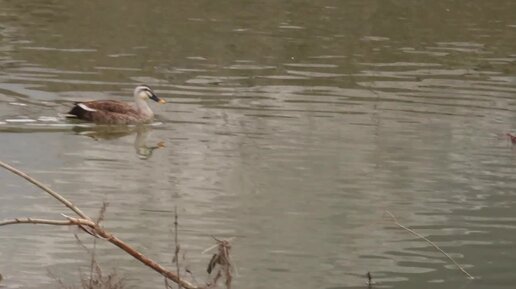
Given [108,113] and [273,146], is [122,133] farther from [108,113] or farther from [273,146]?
[273,146]

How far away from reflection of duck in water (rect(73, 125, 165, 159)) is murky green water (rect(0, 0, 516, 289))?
54 millimetres

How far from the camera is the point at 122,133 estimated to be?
1720 cm

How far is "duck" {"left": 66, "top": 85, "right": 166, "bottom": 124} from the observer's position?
17047 mm

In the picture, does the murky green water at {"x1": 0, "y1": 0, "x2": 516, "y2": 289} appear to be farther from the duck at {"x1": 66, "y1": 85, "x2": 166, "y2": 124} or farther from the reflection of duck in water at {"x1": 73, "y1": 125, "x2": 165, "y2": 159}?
the duck at {"x1": 66, "y1": 85, "x2": 166, "y2": 124}

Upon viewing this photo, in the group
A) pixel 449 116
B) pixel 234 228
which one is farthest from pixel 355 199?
pixel 449 116

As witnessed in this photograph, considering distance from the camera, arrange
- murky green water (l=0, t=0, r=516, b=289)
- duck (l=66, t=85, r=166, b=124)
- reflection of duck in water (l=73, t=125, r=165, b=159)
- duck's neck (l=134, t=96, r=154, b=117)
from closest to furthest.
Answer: murky green water (l=0, t=0, r=516, b=289), reflection of duck in water (l=73, t=125, r=165, b=159), duck (l=66, t=85, r=166, b=124), duck's neck (l=134, t=96, r=154, b=117)

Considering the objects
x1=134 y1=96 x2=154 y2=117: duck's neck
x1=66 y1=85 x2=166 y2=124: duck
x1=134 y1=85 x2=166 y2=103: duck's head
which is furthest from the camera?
x1=134 y1=85 x2=166 y2=103: duck's head

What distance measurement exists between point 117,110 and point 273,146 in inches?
102

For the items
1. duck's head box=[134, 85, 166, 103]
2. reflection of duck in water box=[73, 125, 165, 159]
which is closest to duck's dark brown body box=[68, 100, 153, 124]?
A: reflection of duck in water box=[73, 125, 165, 159]

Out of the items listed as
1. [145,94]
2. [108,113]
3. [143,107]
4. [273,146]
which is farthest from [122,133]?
[273,146]

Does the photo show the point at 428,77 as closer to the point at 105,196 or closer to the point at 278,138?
the point at 278,138

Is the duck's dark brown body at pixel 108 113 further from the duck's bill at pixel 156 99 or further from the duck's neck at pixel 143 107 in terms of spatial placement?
the duck's bill at pixel 156 99

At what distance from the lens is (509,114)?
18.0 meters

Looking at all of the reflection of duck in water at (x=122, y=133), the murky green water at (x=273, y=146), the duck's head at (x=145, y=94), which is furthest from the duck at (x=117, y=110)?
the murky green water at (x=273, y=146)
